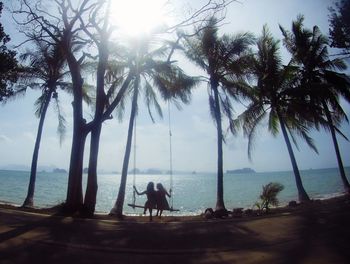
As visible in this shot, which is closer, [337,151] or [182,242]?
[182,242]

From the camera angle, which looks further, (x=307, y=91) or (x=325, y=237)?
(x=307, y=91)

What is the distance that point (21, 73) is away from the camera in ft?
69.4

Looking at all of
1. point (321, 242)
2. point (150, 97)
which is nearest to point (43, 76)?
point (150, 97)

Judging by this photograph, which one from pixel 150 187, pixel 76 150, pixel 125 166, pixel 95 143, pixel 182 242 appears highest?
pixel 95 143

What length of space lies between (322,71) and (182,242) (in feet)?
69.9

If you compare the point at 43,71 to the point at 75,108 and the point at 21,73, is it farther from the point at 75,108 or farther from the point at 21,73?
the point at 75,108

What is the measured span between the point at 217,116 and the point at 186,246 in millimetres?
14884

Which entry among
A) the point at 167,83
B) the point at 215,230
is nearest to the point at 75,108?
the point at 167,83

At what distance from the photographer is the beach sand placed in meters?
5.46

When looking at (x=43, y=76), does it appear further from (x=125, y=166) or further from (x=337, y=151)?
(x=337, y=151)

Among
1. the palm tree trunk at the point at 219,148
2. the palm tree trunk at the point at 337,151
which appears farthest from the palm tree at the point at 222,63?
the palm tree trunk at the point at 337,151

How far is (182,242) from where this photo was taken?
671cm

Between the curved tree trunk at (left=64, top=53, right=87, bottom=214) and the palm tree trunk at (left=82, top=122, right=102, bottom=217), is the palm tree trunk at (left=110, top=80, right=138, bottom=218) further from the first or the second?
the palm tree trunk at (left=82, top=122, right=102, bottom=217)

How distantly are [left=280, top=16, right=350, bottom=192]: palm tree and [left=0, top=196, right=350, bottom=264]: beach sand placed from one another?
16.6 metres
